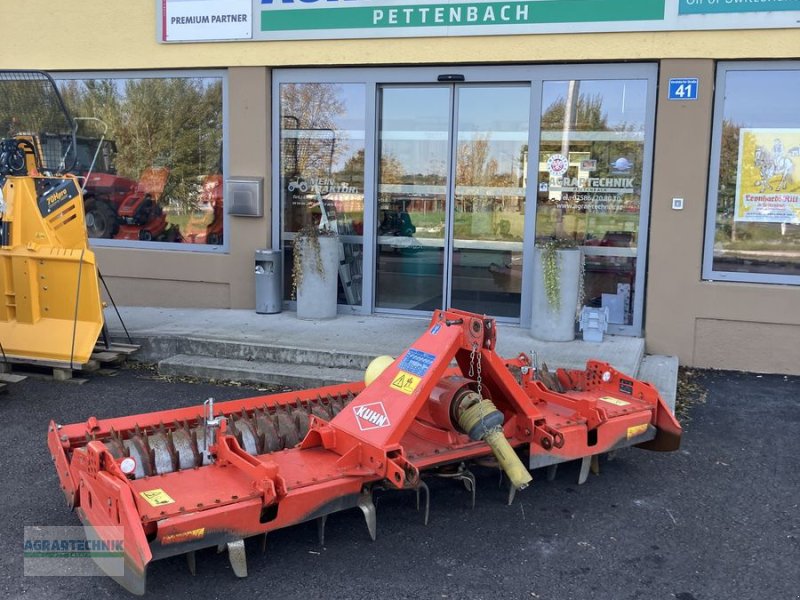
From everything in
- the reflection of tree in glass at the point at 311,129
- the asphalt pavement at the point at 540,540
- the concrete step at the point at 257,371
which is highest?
the reflection of tree in glass at the point at 311,129

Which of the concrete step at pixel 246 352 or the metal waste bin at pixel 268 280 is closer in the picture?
the concrete step at pixel 246 352

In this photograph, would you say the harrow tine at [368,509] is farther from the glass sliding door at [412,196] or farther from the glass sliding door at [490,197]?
the glass sliding door at [412,196]

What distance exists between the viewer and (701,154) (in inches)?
303

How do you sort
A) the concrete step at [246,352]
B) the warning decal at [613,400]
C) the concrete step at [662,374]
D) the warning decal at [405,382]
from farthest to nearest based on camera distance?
the concrete step at [246,352] → the concrete step at [662,374] → the warning decal at [613,400] → the warning decal at [405,382]

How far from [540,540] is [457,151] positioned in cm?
549

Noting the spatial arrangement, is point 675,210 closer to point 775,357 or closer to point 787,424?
point 775,357

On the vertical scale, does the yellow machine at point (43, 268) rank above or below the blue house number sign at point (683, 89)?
below

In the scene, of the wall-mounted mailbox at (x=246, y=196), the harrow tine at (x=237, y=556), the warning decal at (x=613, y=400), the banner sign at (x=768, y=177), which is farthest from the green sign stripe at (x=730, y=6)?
the harrow tine at (x=237, y=556)

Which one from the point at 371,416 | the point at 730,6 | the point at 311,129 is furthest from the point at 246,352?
the point at 730,6

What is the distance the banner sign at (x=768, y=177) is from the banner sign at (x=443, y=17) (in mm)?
1069

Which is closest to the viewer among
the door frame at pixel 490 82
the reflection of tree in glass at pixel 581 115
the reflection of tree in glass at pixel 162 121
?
the door frame at pixel 490 82

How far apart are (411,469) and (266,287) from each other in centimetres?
565

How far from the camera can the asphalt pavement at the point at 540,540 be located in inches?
141

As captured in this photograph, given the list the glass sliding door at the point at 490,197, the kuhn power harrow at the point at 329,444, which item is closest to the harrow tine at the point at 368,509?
the kuhn power harrow at the point at 329,444
